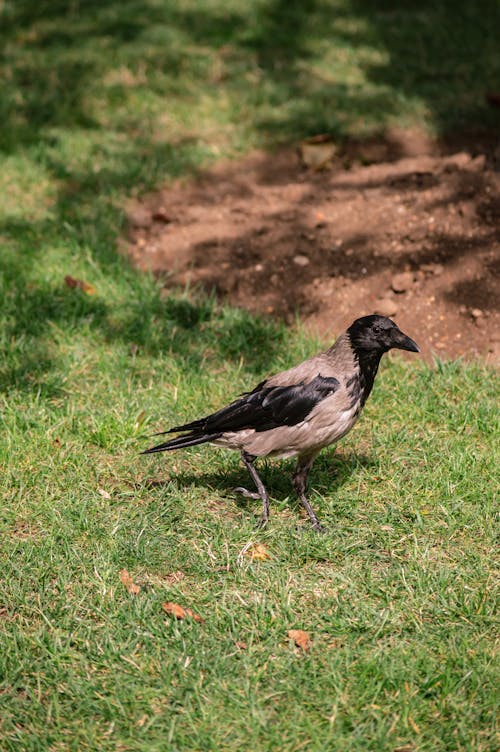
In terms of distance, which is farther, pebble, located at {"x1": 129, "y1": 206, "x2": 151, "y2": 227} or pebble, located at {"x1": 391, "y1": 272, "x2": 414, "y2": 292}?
pebble, located at {"x1": 129, "y1": 206, "x2": 151, "y2": 227}

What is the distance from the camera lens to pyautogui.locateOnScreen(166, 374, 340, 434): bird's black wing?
4926 millimetres

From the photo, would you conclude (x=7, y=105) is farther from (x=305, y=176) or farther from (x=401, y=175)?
(x=401, y=175)

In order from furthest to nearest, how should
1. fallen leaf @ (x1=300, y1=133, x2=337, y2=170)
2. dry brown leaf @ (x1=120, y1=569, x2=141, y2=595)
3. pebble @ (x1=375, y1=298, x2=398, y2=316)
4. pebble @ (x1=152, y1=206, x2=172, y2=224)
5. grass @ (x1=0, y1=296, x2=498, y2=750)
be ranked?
1. fallen leaf @ (x1=300, y1=133, x2=337, y2=170)
2. pebble @ (x1=152, y1=206, x2=172, y2=224)
3. pebble @ (x1=375, y1=298, x2=398, y2=316)
4. dry brown leaf @ (x1=120, y1=569, x2=141, y2=595)
5. grass @ (x1=0, y1=296, x2=498, y2=750)

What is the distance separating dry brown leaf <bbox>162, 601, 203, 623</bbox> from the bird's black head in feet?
5.65

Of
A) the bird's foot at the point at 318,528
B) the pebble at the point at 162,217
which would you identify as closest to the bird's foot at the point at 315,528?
the bird's foot at the point at 318,528

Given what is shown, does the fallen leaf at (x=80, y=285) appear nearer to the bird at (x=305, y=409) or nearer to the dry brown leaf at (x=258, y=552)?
the bird at (x=305, y=409)

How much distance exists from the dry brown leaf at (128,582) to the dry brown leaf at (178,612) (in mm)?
186

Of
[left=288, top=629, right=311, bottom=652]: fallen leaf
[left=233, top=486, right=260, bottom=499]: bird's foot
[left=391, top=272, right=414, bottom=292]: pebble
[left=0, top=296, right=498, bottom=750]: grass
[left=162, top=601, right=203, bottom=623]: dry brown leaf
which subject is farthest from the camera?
[left=391, top=272, right=414, bottom=292]: pebble

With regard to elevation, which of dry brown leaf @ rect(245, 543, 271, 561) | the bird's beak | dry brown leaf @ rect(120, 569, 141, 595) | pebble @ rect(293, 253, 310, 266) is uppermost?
the bird's beak

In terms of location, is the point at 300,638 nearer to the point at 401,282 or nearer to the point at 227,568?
the point at 227,568

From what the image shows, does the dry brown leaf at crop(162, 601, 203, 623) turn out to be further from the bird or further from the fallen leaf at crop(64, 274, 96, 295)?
the fallen leaf at crop(64, 274, 96, 295)

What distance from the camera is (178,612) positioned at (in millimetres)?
4348

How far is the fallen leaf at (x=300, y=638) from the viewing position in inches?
165

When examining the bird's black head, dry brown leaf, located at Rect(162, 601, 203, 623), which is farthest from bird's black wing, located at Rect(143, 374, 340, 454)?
dry brown leaf, located at Rect(162, 601, 203, 623)
